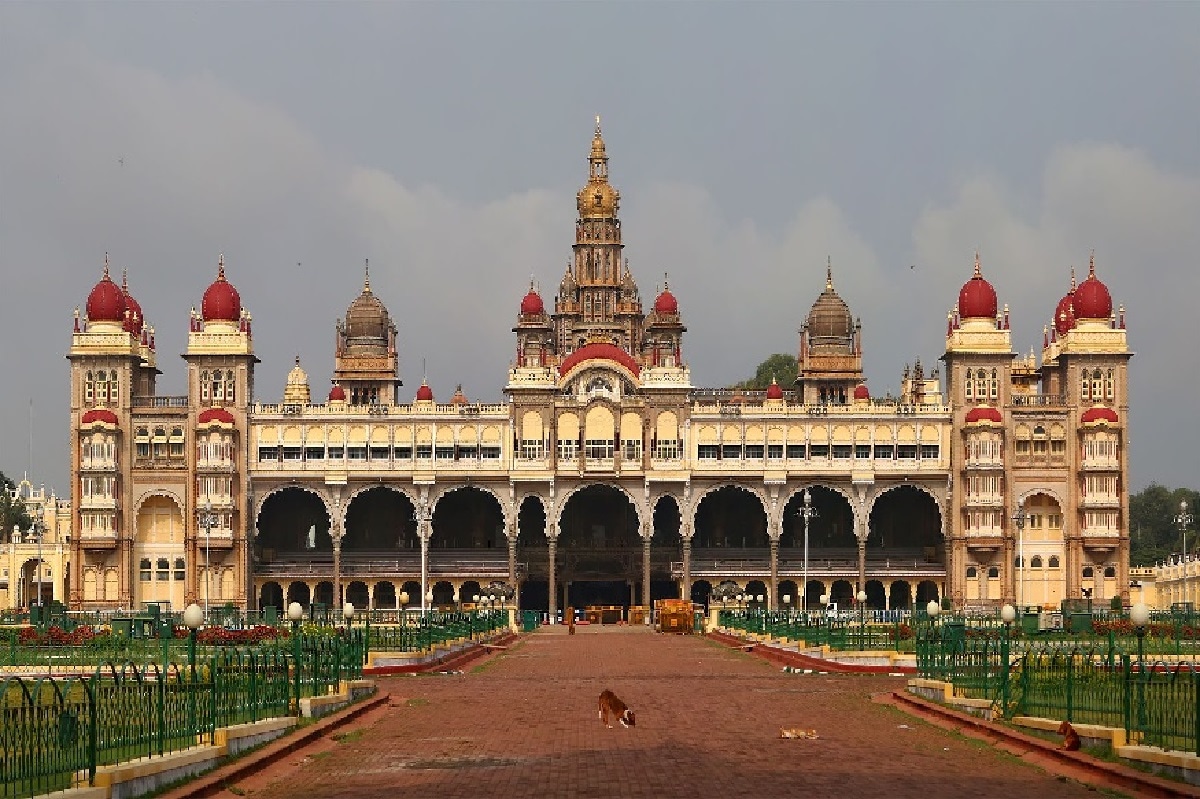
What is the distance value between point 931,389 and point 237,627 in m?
64.8

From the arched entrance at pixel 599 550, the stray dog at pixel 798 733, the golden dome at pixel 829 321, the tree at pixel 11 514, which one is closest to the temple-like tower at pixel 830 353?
the golden dome at pixel 829 321

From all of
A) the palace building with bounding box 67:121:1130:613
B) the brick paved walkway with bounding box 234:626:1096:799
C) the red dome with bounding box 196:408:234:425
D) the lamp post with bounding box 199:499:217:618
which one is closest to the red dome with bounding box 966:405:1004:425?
the palace building with bounding box 67:121:1130:613

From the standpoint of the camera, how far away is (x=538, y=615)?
109562 millimetres

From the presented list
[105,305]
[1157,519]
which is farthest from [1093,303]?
[1157,519]

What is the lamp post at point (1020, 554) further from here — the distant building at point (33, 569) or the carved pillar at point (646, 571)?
the distant building at point (33, 569)

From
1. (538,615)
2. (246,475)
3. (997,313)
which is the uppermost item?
(997,313)

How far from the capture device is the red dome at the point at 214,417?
108 metres

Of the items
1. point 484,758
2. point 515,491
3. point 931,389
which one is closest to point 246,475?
point 515,491

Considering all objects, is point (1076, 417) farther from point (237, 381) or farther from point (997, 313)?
point (237, 381)

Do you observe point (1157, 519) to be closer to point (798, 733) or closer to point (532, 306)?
point (532, 306)

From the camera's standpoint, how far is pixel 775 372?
531 feet

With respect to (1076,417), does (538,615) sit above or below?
below

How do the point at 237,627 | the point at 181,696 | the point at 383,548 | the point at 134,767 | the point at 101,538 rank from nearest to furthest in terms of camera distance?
the point at 134,767 → the point at 181,696 → the point at 237,627 → the point at 101,538 → the point at 383,548

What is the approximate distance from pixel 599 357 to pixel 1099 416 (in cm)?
2645
